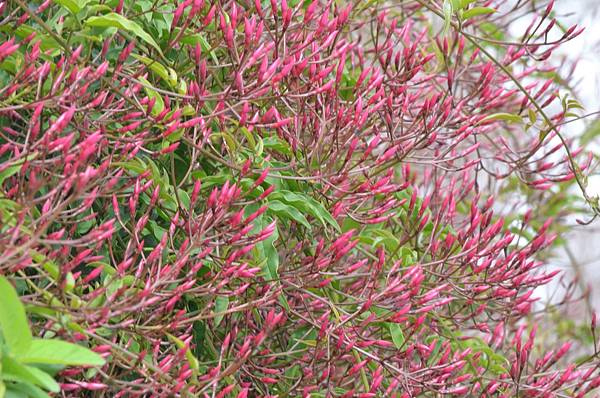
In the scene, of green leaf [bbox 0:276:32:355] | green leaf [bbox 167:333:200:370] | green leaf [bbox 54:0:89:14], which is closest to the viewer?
green leaf [bbox 0:276:32:355]

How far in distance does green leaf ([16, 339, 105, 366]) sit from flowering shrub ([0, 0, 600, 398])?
0.33ft

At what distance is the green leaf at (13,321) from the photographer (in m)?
0.82

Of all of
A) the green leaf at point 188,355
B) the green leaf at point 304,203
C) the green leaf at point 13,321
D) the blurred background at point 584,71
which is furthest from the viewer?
the blurred background at point 584,71

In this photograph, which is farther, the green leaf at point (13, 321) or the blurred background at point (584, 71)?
the blurred background at point (584, 71)

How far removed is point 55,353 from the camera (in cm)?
84

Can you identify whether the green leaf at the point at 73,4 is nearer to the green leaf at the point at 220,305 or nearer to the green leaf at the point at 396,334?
the green leaf at the point at 220,305

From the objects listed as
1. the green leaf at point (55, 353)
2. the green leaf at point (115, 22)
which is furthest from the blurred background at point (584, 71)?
the green leaf at point (55, 353)

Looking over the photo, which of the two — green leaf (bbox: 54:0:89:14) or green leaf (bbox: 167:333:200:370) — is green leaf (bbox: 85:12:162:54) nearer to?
green leaf (bbox: 54:0:89:14)

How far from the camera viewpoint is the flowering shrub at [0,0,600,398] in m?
1.05

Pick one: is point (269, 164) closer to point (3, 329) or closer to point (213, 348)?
point (213, 348)

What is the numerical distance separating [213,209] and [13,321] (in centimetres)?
38

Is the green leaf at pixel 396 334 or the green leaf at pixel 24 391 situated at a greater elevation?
the green leaf at pixel 396 334

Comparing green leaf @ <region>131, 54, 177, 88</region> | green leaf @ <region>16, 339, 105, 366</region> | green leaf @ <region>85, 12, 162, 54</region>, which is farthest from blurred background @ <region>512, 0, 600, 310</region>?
green leaf @ <region>16, 339, 105, 366</region>

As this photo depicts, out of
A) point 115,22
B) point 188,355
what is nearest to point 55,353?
point 188,355
